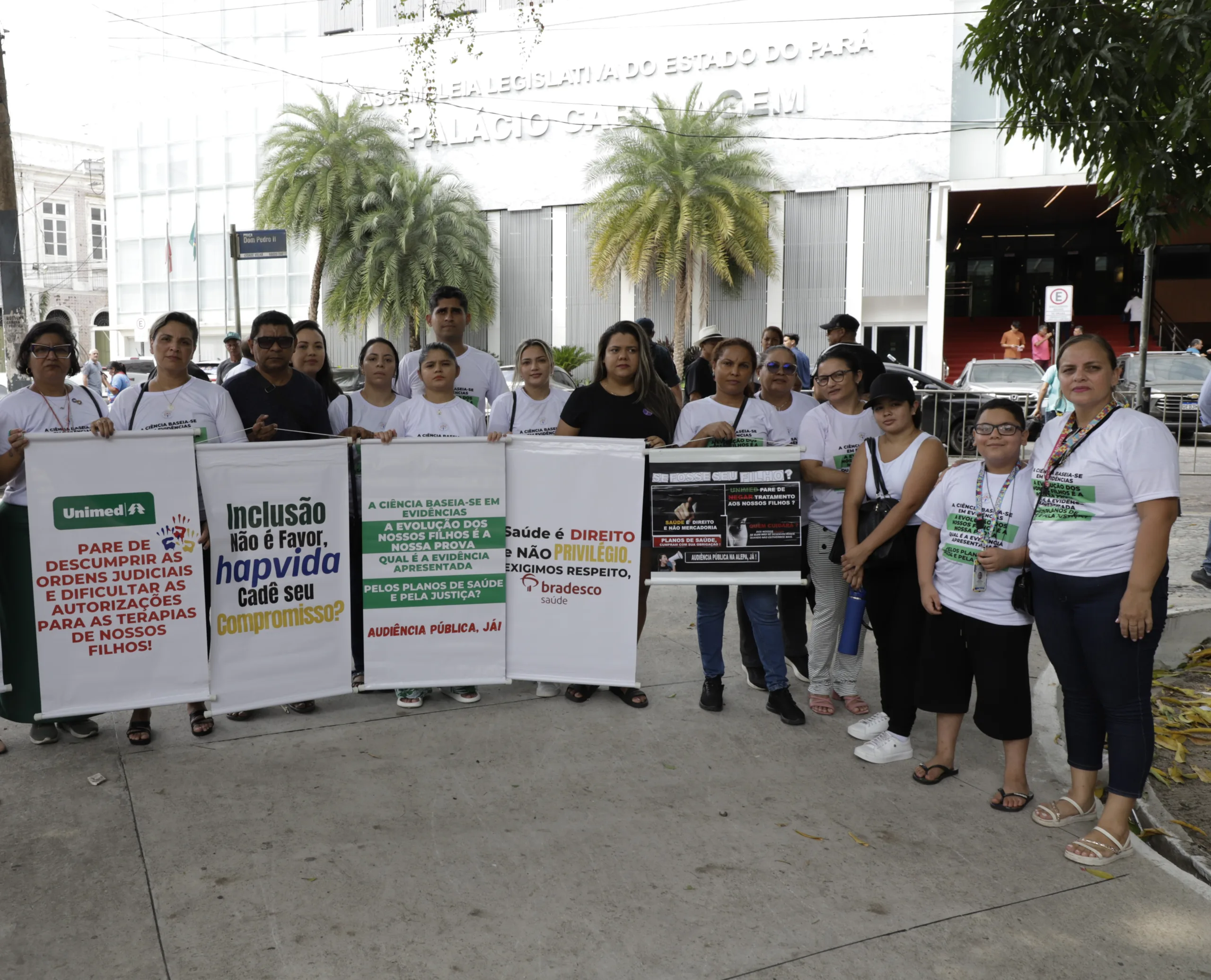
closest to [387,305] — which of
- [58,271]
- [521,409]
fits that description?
[521,409]

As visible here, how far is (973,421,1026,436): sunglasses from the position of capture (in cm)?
427

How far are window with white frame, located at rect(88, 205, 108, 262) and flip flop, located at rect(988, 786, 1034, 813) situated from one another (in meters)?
65.8

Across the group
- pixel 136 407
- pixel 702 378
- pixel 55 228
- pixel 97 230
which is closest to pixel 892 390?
pixel 136 407

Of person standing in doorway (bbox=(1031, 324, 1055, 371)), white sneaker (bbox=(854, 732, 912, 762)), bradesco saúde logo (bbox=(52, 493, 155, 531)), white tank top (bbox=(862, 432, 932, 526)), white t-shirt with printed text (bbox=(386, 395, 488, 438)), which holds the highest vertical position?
person standing in doorway (bbox=(1031, 324, 1055, 371))

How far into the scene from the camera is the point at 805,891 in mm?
3607

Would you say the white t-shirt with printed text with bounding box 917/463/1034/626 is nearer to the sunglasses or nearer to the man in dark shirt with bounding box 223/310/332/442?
the sunglasses

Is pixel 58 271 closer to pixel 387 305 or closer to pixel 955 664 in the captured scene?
pixel 387 305

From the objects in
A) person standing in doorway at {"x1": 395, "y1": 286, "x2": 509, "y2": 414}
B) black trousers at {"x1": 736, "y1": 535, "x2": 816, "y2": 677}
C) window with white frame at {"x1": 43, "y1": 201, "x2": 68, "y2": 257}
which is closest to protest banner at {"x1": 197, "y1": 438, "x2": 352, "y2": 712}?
person standing in doorway at {"x1": 395, "y1": 286, "x2": 509, "y2": 414}

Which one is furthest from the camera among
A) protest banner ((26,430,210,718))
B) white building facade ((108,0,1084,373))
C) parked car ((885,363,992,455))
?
white building facade ((108,0,1084,373))

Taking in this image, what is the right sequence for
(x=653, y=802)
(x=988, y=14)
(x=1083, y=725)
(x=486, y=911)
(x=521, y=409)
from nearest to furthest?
(x=486, y=911)
(x=1083, y=725)
(x=653, y=802)
(x=988, y=14)
(x=521, y=409)

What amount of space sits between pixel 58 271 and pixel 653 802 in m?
62.6

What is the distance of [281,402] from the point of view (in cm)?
545

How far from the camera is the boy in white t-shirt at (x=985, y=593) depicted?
14.0 feet

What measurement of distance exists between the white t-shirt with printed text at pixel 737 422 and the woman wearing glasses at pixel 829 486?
0.19 metres
